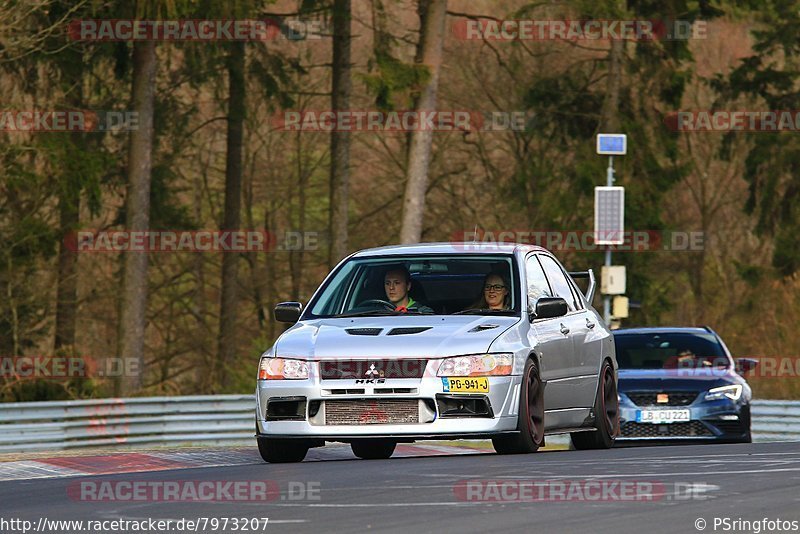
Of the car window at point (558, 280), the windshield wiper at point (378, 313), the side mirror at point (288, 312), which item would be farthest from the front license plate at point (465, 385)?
the car window at point (558, 280)

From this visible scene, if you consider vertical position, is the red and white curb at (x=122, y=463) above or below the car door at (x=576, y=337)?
below

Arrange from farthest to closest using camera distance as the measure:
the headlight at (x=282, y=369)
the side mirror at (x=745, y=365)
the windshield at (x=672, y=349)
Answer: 1. the windshield at (x=672, y=349)
2. the side mirror at (x=745, y=365)
3. the headlight at (x=282, y=369)

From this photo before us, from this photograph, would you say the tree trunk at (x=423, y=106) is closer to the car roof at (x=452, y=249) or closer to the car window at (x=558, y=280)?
the car window at (x=558, y=280)

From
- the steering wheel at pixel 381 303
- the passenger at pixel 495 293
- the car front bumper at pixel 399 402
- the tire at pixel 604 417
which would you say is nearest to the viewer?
the car front bumper at pixel 399 402

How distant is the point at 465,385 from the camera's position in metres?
12.4

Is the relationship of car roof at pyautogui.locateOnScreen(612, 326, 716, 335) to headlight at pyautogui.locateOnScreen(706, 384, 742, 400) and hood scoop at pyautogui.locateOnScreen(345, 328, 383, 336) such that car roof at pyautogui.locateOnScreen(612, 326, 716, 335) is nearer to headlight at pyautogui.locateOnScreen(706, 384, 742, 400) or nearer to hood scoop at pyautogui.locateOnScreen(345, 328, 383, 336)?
headlight at pyautogui.locateOnScreen(706, 384, 742, 400)

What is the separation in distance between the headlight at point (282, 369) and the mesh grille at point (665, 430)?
7.50m

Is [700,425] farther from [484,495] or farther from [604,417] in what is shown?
[484,495]

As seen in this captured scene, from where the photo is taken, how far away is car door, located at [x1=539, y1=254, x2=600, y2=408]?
14242 mm

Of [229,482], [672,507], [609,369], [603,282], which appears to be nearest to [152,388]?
[603,282]

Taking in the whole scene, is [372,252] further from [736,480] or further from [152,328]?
[152,328]

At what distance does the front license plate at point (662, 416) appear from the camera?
19.3m

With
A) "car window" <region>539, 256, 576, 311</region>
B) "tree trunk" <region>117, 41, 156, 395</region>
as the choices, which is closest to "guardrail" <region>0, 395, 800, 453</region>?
"tree trunk" <region>117, 41, 156, 395</region>

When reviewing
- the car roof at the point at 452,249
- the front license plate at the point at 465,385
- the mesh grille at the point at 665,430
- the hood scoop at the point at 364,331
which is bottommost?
the mesh grille at the point at 665,430
